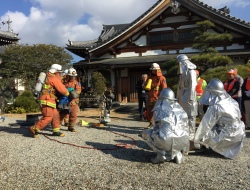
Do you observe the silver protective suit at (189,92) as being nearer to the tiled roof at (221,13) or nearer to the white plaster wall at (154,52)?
the tiled roof at (221,13)

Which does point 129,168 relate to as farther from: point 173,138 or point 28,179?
point 28,179

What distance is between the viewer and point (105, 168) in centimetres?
368

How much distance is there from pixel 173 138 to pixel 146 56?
11.9 meters

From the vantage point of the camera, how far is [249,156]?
4238 millimetres

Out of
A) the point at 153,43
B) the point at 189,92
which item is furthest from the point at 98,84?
the point at 189,92

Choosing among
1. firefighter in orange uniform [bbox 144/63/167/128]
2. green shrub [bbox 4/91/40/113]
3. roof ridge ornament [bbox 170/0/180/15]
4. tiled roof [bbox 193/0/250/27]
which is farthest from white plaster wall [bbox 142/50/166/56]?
firefighter in orange uniform [bbox 144/63/167/128]

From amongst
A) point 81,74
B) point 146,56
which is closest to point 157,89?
point 146,56

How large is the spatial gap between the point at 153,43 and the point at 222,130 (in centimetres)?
1176

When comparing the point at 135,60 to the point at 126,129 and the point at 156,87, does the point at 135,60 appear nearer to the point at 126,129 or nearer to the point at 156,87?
the point at 126,129

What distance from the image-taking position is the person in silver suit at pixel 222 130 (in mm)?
4055

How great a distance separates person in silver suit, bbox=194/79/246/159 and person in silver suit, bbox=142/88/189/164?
1.41 ft

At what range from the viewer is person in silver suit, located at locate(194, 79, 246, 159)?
4.05 metres

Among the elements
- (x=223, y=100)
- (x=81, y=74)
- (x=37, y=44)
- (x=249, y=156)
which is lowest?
(x=249, y=156)

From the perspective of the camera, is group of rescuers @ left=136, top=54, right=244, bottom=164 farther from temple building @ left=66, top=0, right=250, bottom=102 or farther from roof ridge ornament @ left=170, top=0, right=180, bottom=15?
roof ridge ornament @ left=170, top=0, right=180, bottom=15
